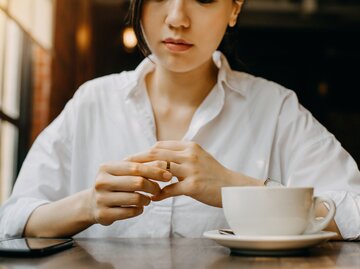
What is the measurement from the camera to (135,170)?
2.93 feet

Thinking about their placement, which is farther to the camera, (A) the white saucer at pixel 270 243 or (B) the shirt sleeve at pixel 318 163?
(B) the shirt sleeve at pixel 318 163

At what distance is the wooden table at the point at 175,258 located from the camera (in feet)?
2.13

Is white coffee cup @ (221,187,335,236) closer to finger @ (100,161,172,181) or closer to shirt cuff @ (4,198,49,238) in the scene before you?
finger @ (100,161,172,181)

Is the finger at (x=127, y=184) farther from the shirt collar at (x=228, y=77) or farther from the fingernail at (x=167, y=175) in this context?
the shirt collar at (x=228, y=77)

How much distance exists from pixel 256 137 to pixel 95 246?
615 mm

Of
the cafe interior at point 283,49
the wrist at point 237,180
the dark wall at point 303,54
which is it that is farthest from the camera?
the dark wall at point 303,54

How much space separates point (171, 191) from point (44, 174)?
17.6 inches

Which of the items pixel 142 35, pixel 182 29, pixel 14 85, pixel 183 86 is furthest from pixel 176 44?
pixel 14 85

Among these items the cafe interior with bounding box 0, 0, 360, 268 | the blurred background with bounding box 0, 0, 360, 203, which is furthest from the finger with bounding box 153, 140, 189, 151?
the blurred background with bounding box 0, 0, 360, 203

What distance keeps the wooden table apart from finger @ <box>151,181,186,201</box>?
3.6 inches

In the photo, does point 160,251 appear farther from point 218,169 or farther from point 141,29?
point 141,29

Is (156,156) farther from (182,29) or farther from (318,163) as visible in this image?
(318,163)

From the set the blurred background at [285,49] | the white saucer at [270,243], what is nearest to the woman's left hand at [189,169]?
the white saucer at [270,243]

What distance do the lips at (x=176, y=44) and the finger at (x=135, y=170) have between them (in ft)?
1.08
